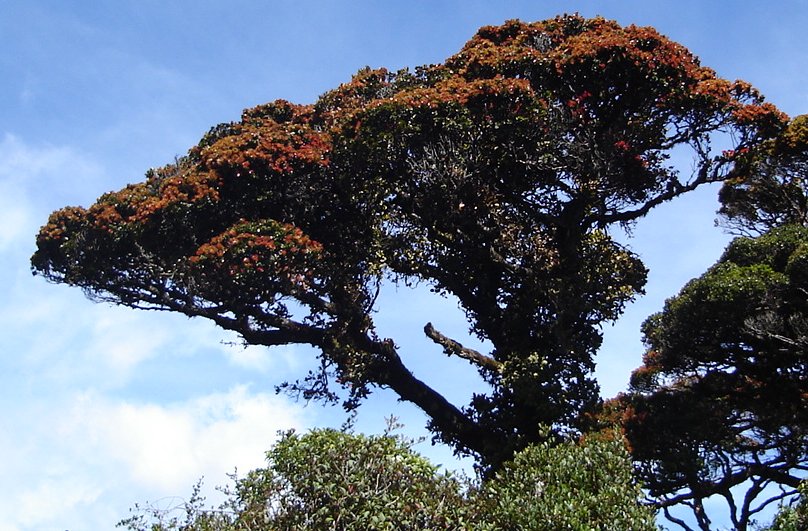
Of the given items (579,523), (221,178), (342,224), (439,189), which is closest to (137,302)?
(221,178)

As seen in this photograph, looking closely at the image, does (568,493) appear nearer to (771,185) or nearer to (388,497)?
(388,497)

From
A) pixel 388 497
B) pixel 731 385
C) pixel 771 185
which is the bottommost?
pixel 388 497

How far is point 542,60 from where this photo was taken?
21.0 m

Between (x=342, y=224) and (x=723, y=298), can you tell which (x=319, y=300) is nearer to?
(x=342, y=224)

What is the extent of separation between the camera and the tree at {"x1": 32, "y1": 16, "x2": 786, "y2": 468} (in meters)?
20.1

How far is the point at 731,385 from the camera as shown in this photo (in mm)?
21406

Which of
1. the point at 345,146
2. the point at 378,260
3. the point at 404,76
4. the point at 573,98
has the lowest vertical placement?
the point at 378,260

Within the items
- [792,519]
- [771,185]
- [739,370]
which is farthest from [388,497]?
[771,185]

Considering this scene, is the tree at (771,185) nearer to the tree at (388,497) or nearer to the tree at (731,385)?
the tree at (731,385)

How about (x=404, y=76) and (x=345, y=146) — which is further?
(x=404, y=76)

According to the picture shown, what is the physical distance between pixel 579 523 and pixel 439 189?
33.0 ft

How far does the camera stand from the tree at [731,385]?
19.1m

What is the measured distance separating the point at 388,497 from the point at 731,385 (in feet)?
41.7

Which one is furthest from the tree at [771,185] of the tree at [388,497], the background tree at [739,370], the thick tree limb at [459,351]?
the tree at [388,497]
